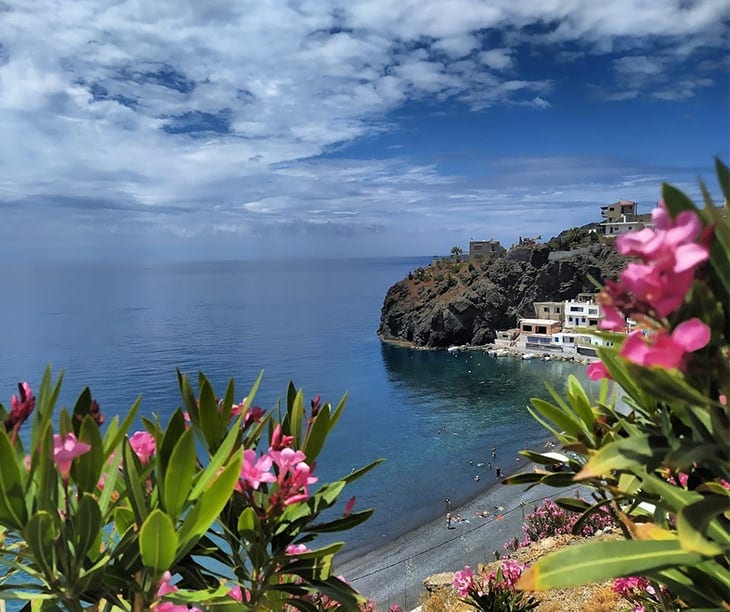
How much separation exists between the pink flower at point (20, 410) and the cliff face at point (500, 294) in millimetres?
46311

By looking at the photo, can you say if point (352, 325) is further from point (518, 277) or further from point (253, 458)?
point (253, 458)

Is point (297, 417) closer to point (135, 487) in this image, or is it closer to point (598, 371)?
point (135, 487)

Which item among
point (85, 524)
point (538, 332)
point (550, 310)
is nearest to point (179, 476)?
point (85, 524)

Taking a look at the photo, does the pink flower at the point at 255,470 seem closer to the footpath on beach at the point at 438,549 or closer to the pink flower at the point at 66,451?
the pink flower at the point at 66,451

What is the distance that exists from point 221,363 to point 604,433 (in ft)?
148

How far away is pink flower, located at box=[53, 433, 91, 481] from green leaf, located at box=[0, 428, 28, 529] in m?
0.10

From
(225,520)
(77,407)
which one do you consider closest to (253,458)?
(225,520)

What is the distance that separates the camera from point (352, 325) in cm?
6838

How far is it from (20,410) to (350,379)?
38.6m

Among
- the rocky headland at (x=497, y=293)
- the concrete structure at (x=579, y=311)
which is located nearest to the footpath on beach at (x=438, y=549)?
the concrete structure at (x=579, y=311)

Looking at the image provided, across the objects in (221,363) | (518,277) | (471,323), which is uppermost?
(518,277)

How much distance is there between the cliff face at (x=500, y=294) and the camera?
Result: 1849 inches

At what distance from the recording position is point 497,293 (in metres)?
48.3

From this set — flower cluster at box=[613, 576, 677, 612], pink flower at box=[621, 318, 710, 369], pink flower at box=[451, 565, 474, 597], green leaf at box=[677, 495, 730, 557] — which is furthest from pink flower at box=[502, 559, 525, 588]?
pink flower at box=[621, 318, 710, 369]
